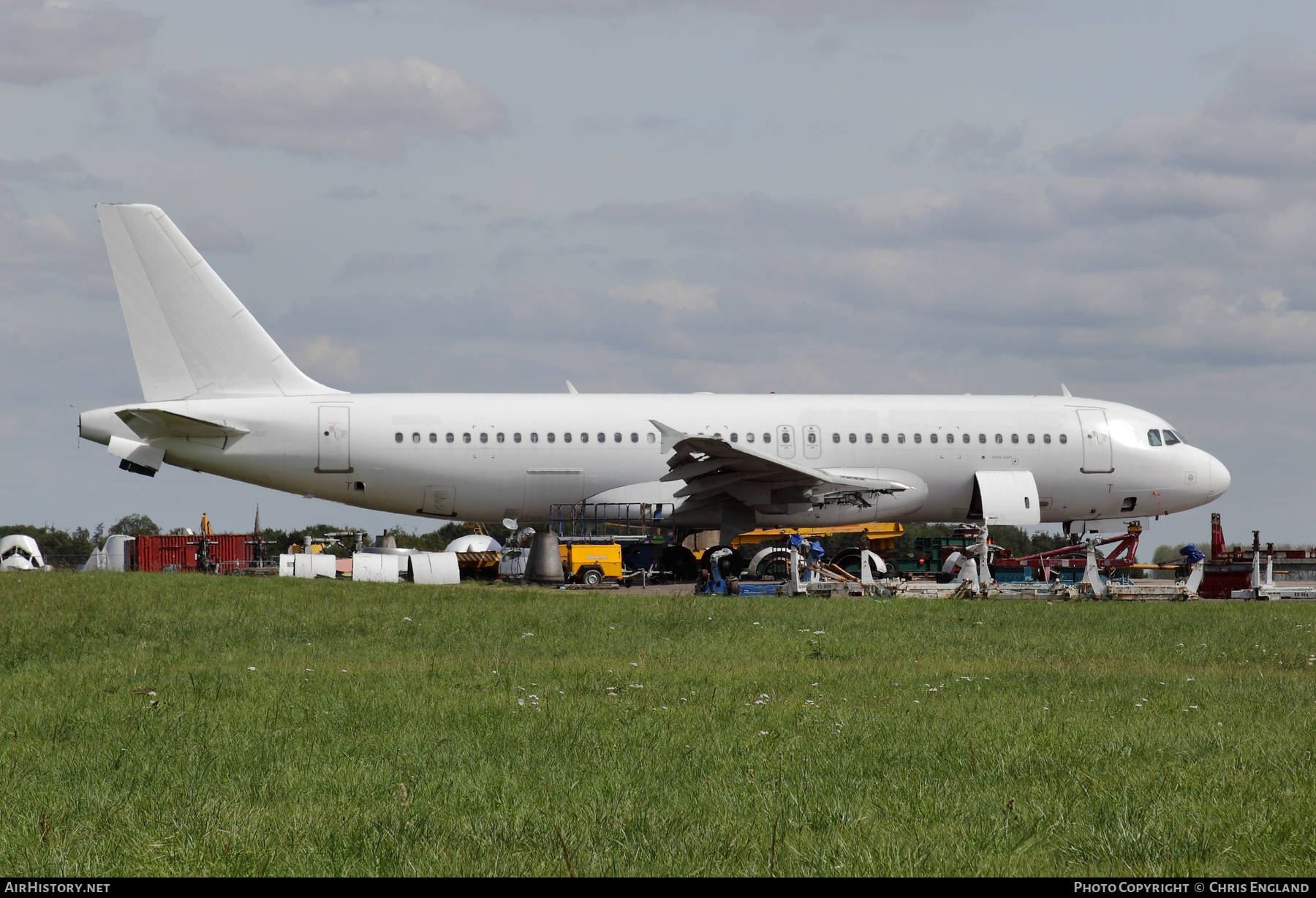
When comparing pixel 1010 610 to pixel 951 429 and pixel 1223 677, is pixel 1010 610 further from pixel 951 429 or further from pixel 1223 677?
pixel 951 429

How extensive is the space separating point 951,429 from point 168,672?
21.9m

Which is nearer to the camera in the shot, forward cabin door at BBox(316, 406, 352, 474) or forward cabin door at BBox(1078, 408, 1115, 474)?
forward cabin door at BBox(316, 406, 352, 474)

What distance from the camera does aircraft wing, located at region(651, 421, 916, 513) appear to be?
26.8 meters

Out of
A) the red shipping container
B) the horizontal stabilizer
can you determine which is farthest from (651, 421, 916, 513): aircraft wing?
the red shipping container

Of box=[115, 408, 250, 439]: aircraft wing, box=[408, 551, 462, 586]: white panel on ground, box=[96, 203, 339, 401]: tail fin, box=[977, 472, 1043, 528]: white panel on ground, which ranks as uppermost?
box=[96, 203, 339, 401]: tail fin

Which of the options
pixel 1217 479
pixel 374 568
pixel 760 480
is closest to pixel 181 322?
pixel 374 568

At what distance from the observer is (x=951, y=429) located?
1180 inches

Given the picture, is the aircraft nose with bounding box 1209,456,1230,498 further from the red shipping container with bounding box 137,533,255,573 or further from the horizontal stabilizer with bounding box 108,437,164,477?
the red shipping container with bounding box 137,533,255,573

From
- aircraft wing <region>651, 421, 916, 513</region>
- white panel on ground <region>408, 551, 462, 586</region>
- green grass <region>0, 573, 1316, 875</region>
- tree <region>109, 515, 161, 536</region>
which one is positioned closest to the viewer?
green grass <region>0, 573, 1316, 875</region>

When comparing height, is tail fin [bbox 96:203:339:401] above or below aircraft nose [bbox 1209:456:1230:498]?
above

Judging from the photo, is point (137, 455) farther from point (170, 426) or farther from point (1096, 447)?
point (1096, 447)

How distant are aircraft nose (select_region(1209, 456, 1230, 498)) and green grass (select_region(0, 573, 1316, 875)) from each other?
17139mm

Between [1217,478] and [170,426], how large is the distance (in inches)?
1015

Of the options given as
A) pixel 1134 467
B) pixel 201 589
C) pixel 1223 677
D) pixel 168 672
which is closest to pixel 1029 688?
pixel 1223 677
